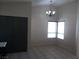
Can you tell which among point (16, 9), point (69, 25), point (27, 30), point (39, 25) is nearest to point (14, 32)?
point (27, 30)

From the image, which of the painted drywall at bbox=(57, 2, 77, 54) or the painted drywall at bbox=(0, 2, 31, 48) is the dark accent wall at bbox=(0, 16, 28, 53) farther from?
the painted drywall at bbox=(57, 2, 77, 54)

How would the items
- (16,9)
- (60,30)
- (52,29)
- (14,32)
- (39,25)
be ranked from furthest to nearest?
1. (52,29)
2. (39,25)
3. (60,30)
4. (16,9)
5. (14,32)

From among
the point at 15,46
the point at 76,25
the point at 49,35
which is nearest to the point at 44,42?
the point at 49,35

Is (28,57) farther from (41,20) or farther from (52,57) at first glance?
(41,20)

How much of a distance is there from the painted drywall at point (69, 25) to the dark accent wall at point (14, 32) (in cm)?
262

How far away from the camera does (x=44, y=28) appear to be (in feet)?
29.4

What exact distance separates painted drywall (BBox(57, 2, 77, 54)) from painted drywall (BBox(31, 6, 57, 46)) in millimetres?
1402

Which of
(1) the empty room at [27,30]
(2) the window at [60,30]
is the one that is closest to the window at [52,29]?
(2) the window at [60,30]

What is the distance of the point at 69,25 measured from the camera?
7.22 metres

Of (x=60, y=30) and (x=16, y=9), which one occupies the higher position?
(x=16, y=9)

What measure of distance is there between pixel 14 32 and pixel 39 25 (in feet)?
8.31

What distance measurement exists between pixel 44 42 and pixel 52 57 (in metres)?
3.12

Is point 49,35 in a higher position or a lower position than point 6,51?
higher

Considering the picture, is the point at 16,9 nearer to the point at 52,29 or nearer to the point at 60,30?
the point at 52,29
